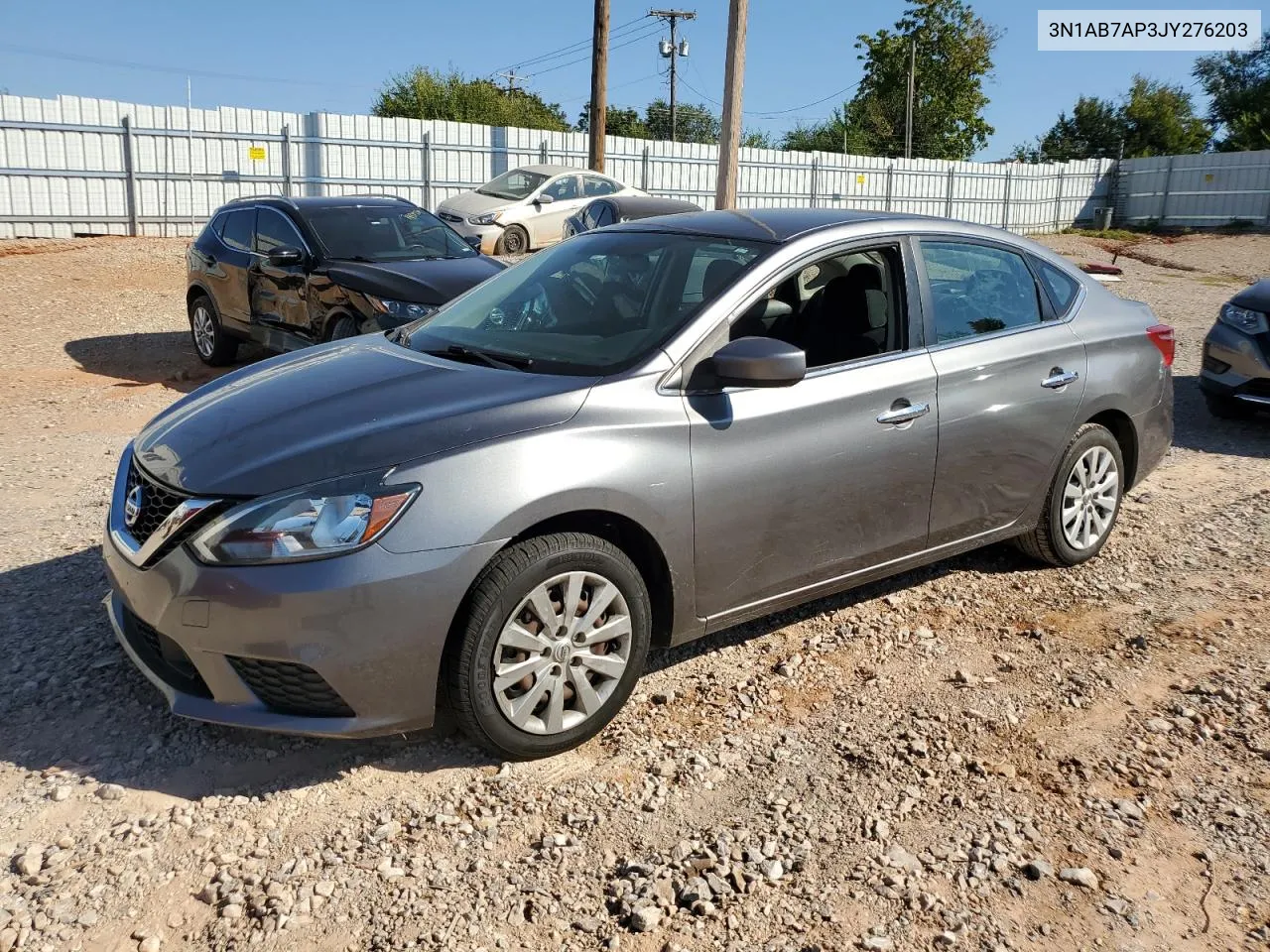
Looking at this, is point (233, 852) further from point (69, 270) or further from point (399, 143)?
point (399, 143)

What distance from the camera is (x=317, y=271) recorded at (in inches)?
361

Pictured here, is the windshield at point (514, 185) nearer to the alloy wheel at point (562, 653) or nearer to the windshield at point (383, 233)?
the windshield at point (383, 233)

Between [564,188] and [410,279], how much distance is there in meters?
12.3

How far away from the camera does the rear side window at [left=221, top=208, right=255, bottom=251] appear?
33.5ft

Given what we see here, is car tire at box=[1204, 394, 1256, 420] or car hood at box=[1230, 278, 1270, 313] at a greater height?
car hood at box=[1230, 278, 1270, 313]

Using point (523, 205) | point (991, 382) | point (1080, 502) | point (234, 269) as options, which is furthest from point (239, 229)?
point (523, 205)

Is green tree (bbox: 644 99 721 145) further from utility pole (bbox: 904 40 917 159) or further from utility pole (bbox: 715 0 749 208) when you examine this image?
utility pole (bbox: 715 0 749 208)

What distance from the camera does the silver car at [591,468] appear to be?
3.21m

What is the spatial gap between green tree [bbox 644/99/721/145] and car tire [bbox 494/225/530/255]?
48.2 metres

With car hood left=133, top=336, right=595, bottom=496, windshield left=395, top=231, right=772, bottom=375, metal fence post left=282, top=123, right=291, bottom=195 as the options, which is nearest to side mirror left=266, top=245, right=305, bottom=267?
windshield left=395, top=231, right=772, bottom=375

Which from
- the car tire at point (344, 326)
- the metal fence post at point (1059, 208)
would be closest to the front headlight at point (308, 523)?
the car tire at point (344, 326)

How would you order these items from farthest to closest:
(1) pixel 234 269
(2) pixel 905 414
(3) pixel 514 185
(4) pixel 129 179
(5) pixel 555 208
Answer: (3) pixel 514 185 → (5) pixel 555 208 → (4) pixel 129 179 → (1) pixel 234 269 → (2) pixel 905 414

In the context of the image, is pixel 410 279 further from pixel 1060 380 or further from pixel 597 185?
pixel 597 185

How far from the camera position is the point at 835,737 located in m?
3.79
